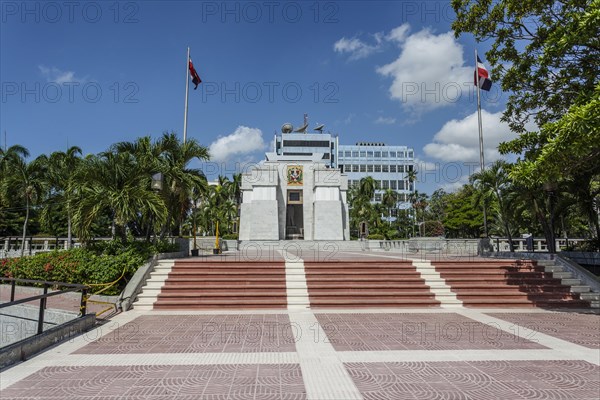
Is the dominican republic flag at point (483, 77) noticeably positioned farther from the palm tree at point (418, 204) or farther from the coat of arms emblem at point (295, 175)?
the palm tree at point (418, 204)

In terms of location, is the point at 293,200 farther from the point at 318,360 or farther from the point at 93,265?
the point at 318,360

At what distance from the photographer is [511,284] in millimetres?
12547

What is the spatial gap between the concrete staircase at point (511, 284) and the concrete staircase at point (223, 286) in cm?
593

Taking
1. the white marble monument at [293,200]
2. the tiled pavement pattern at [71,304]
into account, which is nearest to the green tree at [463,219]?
the white marble monument at [293,200]

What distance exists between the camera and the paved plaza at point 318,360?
488 cm

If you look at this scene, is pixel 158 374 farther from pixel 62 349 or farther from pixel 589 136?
pixel 589 136

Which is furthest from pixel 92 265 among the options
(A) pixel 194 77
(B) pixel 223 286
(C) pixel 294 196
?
(C) pixel 294 196

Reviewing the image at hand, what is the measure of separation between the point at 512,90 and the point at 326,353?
10.8m

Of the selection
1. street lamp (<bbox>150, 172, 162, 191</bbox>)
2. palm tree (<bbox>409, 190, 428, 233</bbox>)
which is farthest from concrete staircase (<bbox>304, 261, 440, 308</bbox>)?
palm tree (<bbox>409, 190, 428, 233</bbox>)

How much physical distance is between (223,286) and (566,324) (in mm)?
9342

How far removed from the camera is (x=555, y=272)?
13.2 metres

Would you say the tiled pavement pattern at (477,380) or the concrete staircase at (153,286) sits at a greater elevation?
the concrete staircase at (153,286)

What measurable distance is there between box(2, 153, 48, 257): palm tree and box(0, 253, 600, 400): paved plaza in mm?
22635

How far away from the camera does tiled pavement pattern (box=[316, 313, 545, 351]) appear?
7.00 metres
